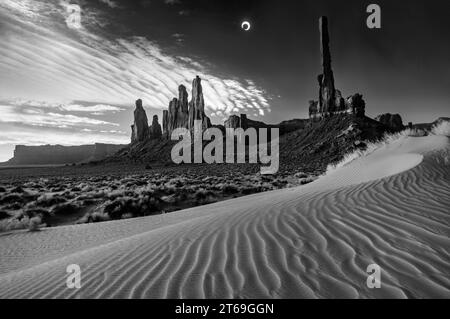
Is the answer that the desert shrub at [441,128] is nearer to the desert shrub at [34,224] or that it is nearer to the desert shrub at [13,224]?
the desert shrub at [34,224]

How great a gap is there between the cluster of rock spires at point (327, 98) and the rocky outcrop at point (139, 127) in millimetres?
67562

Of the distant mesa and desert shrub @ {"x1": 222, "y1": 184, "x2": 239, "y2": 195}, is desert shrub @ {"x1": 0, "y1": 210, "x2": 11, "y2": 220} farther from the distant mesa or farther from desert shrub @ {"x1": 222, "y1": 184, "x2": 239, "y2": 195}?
the distant mesa

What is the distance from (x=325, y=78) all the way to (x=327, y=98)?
372 inches

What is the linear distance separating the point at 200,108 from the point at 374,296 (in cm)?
10711

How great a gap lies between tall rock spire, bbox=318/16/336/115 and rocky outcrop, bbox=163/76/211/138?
39.9 metres

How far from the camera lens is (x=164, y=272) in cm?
328

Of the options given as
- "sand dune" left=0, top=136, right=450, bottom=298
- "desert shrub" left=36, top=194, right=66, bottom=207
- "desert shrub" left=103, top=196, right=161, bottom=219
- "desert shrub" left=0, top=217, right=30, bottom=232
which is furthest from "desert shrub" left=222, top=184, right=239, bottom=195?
"sand dune" left=0, top=136, right=450, bottom=298

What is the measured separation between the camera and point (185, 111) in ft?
374

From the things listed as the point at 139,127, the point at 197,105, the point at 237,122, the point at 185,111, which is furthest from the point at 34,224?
the point at 139,127

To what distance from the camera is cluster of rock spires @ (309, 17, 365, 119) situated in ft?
211

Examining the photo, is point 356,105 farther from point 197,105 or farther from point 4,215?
point 4,215
